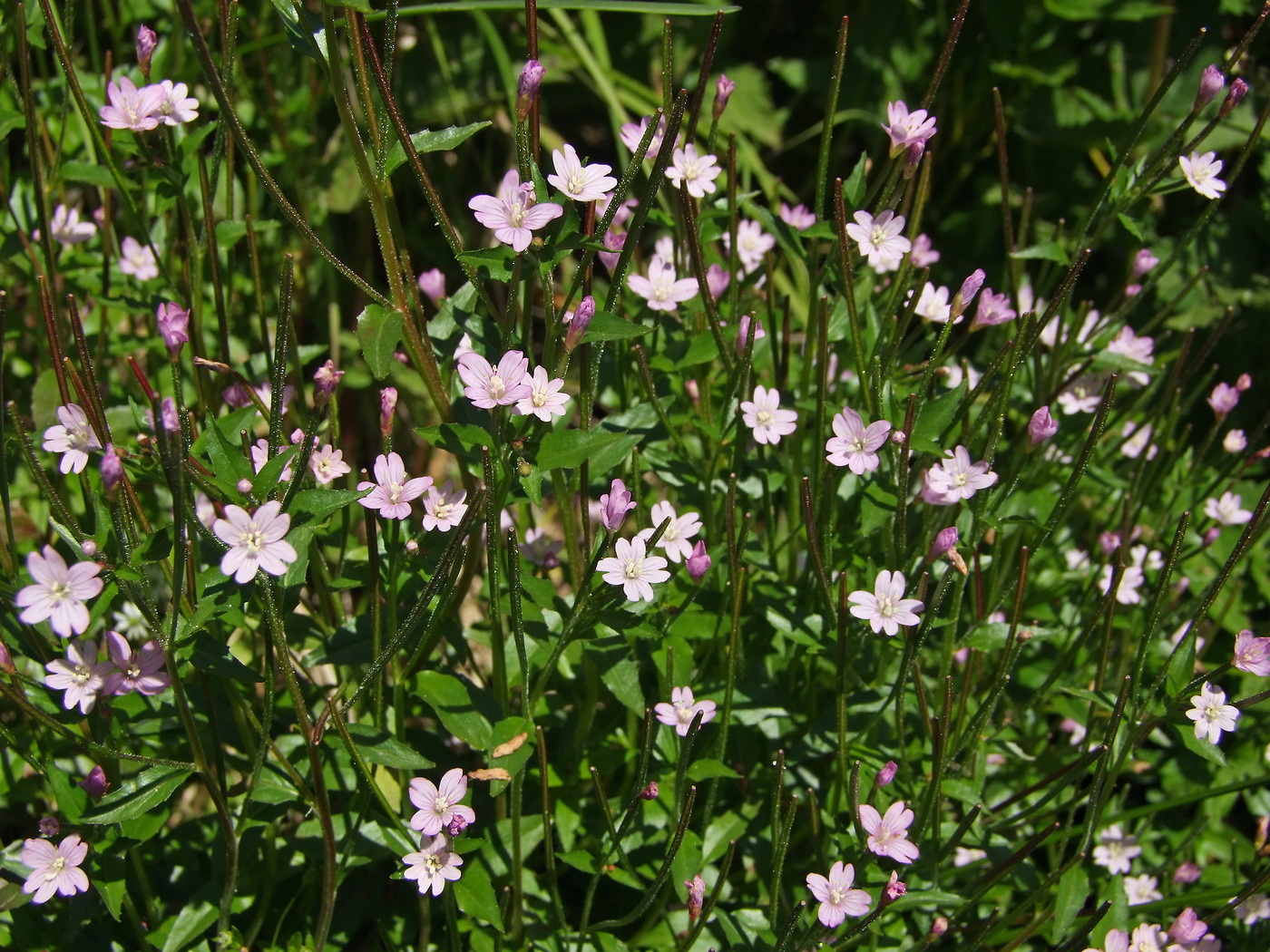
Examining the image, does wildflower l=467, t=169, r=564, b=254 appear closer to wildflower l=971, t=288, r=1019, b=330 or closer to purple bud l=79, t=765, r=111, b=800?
wildflower l=971, t=288, r=1019, b=330

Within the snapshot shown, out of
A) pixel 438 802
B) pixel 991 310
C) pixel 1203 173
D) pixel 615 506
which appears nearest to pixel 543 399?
pixel 615 506

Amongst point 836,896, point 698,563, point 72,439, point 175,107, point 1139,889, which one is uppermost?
point 175,107

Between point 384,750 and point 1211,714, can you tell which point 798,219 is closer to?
point 1211,714

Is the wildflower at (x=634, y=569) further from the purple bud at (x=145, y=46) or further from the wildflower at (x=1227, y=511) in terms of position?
the wildflower at (x=1227, y=511)

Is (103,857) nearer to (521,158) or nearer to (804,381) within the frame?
(521,158)

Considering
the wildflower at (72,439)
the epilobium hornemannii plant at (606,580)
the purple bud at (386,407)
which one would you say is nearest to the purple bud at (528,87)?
the epilobium hornemannii plant at (606,580)

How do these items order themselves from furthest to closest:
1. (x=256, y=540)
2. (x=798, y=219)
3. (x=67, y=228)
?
(x=67, y=228) → (x=798, y=219) → (x=256, y=540)

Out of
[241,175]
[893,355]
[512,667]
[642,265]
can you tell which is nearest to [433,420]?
[241,175]
